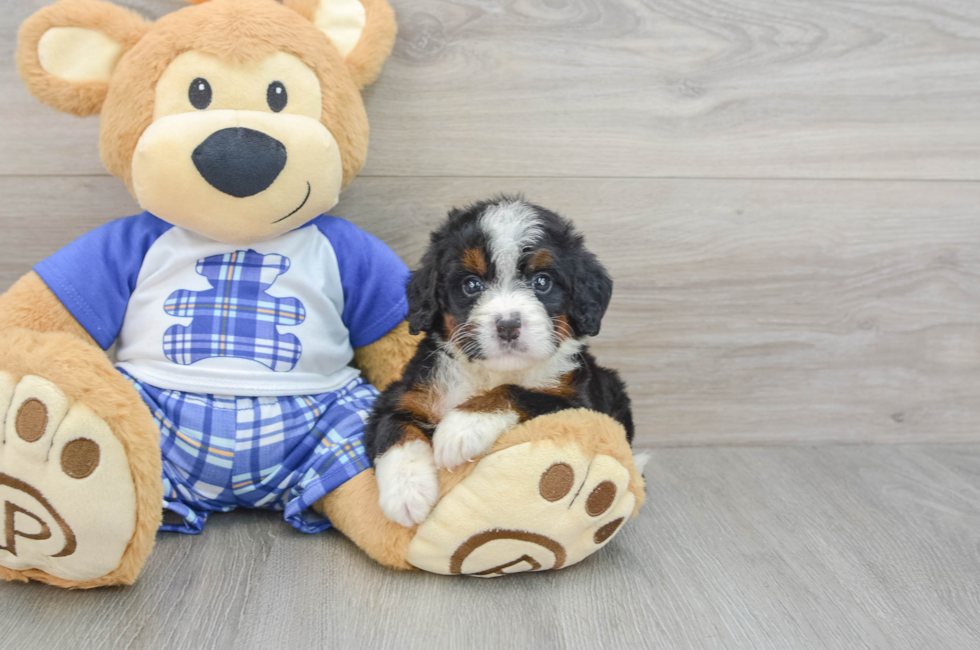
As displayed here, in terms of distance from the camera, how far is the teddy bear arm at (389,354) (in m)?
1.75

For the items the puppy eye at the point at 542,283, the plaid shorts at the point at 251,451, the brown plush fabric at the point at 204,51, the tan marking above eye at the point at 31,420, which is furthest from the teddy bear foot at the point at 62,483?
the puppy eye at the point at 542,283

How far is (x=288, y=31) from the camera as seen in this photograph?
1.55 m

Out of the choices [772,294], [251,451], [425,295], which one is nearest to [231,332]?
[251,451]

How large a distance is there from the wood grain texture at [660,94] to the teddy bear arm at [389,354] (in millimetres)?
482

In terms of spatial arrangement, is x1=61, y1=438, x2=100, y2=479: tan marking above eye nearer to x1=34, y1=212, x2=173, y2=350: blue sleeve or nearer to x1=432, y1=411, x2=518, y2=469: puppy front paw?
x1=34, y1=212, x2=173, y2=350: blue sleeve

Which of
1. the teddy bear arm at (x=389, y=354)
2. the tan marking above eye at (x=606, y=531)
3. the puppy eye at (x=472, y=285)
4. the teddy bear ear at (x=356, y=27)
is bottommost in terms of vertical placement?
the tan marking above eye at (x=606, y=531)

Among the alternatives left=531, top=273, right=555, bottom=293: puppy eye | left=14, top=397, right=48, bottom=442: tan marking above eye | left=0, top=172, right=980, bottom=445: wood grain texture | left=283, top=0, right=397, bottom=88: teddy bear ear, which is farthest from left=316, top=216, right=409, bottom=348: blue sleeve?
left=14, top=397, right=48, bottom=442: tan marking above eye

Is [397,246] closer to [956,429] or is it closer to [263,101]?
[263,101]

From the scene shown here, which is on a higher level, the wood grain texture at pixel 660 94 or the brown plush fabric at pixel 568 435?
the wood grain texture at pixel 660 94

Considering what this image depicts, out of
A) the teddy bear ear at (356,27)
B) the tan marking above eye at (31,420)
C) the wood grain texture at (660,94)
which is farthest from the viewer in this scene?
the wood grain texture at (660,94)

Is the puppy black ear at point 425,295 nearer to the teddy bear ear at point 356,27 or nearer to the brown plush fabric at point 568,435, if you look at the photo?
the brown plush fabric at point 568,435

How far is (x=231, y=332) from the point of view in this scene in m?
1.58

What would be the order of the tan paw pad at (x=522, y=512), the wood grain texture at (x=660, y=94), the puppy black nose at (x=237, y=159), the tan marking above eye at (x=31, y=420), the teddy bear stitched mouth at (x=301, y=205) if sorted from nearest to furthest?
the tan marking above eye at (x=31, y=420) < the tan paw pad at (x=522, y=512) < the puppy black nose at (x=237, y=159) < the teddy bear stitched mouth at (x=301, y=205) < the wood grain texture at (x=660, y=94)

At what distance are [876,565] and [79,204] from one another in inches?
82.0
